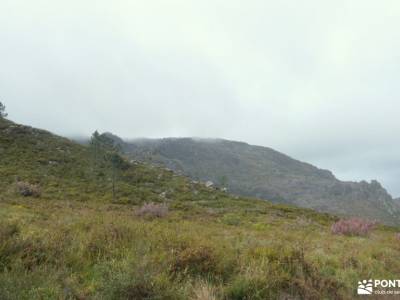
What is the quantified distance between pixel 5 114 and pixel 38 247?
7144 centimetres

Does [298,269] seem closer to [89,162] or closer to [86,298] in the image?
[86,298]

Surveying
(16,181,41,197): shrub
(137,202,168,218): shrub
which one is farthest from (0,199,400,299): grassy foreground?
(16,181,41,197): shrub

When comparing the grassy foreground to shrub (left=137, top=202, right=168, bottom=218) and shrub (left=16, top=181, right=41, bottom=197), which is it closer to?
shrub (left=137, top=202, right=168, bottom=218)

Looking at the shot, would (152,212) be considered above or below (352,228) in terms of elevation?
above

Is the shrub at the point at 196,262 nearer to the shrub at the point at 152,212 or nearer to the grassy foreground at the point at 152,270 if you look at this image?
A: the grassy foreground at the point at 152,270

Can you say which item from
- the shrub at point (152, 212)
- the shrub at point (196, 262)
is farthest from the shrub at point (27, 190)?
the shrub at point (196, 262)

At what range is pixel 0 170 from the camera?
33844 mm

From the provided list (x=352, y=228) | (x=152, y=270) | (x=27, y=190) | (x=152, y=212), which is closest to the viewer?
(x=152, y=270)

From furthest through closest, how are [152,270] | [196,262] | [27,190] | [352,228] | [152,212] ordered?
1. [27,190]
2. [152,212]
3. [352,228]
4. [196,262]
5. [152,270]

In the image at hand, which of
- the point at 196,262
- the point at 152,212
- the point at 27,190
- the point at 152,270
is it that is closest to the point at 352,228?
the point at 152,212

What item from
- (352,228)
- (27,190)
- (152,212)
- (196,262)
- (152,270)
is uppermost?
(27,190)

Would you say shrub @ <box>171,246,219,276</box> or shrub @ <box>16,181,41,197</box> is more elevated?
shrub @ <box>16,181,41,197</box>

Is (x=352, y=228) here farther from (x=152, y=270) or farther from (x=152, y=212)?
(x=152, y=270)

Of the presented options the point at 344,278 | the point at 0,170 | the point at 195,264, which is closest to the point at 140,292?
the point at 195,264
